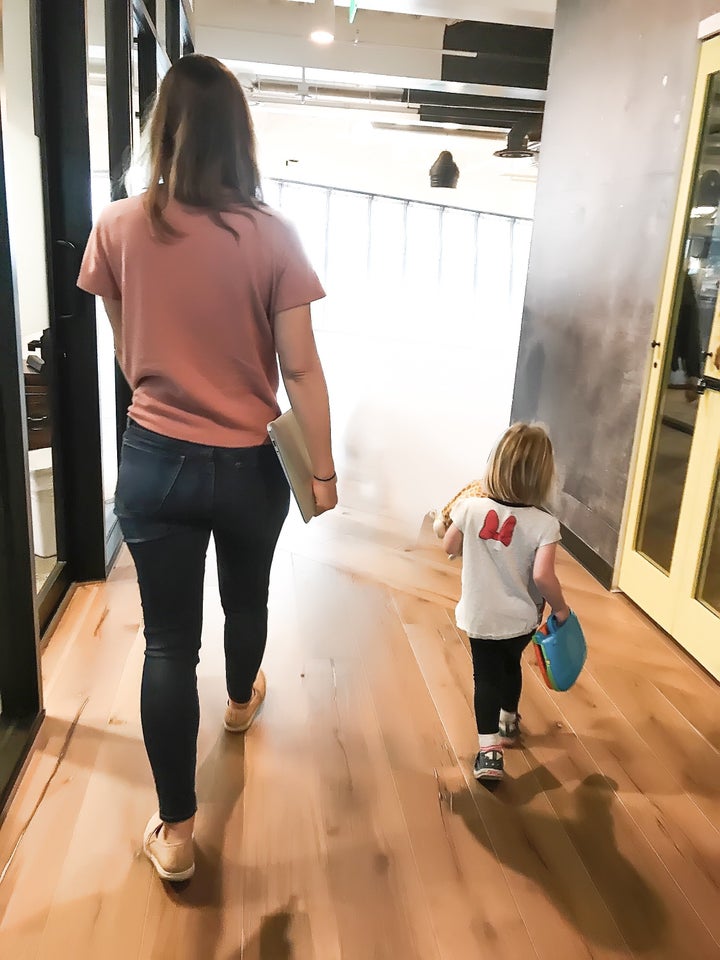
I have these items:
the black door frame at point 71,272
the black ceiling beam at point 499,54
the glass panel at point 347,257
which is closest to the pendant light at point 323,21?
the black ceiling beam at point 499,54

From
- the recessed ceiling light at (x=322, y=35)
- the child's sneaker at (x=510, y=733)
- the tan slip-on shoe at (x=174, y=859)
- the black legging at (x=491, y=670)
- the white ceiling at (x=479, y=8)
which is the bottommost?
the child's sneaker at (x=510, y=733)

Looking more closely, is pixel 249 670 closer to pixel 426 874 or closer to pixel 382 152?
pixel 426 874

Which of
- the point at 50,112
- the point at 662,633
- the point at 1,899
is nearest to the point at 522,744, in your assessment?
the point at 662,633

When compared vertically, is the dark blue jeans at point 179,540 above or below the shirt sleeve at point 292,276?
below

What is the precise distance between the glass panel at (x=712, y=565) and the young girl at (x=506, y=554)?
3.34 feet

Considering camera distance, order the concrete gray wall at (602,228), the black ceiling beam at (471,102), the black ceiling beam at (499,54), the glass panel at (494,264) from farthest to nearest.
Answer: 1. the glass panel at (494,264)
2. the black ceiling beam at (471,102)
3. the black ceiling beam at (499,54)
4. the concrete gray wall at (602,228)

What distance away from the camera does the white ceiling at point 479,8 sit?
15.0 ft

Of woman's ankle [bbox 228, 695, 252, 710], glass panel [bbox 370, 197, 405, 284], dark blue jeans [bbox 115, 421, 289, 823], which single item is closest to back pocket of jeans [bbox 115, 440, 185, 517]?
dark blue jeans [bbox 115, 421, 289, 823]

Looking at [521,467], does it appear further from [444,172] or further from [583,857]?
[444,172]

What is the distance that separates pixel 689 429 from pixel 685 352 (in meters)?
0.28

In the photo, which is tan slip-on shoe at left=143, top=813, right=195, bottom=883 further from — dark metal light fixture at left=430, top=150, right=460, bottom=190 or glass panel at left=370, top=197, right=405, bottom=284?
glass panel at left=370, top=197, right=405, bottom=284

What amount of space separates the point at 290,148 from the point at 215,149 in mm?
9953

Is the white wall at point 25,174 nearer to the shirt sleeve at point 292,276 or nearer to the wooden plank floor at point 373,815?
the wooden plank floor at point 373,815

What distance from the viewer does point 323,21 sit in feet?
16.7
